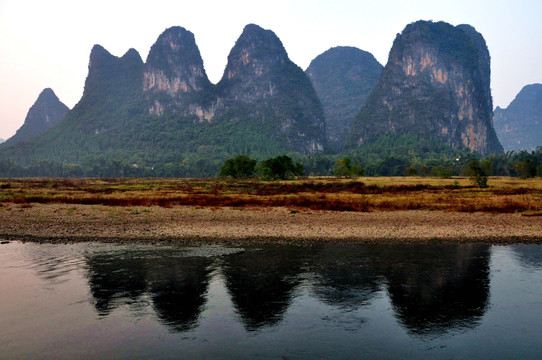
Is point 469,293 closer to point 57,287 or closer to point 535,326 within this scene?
point 535,326

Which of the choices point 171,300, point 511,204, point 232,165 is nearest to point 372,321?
point 171,300

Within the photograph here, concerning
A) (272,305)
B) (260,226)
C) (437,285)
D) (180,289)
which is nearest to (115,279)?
(180,289)

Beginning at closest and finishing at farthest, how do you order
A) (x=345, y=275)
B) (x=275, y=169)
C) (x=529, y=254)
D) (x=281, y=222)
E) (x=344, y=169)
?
(x=345, y=275), (x=529, y=254), (x=281, y=222), (x=275, y=169), (x=344, y=169)

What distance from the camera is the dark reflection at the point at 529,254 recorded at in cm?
2273

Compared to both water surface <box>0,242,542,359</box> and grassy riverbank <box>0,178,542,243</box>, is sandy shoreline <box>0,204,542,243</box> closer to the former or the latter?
grassy riverbank <box>0,178,542,243</box>

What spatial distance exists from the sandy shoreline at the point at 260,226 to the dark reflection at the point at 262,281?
18.7 ft

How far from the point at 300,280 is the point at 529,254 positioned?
15.9 m

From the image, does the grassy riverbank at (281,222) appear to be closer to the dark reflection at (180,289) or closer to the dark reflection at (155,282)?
the dark reflection at (155,282)

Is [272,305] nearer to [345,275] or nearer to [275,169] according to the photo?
[345,275]

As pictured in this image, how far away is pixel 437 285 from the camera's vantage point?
1864 cm

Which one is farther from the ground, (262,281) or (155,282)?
(155,282)

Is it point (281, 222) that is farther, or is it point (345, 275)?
point (281, 222)

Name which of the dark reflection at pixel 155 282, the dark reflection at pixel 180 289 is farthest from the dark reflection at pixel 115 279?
the dark reflection at pixel 180 289

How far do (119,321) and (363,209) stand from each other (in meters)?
34.3
